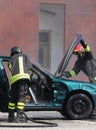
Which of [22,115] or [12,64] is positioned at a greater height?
[12,64]

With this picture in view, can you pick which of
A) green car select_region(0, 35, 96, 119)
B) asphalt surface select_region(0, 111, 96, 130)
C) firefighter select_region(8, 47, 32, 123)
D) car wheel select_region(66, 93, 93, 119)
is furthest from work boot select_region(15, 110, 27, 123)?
car wheel select_region(66, 93, 93, 119)

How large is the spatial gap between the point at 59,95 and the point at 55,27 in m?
9.43

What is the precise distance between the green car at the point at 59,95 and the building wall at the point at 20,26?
820 centimetres

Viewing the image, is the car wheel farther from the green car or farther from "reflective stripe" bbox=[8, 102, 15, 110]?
"reflective stripe" bbox=[8, 102, 15, 110]

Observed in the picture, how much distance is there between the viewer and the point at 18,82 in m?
10.7

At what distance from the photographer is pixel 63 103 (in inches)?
463

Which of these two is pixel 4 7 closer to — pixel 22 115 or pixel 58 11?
pixel 58 11

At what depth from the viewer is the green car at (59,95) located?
38.1 ft

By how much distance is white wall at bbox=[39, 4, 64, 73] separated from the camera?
20.6 meters

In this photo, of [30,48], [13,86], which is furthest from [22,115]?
[30,48]

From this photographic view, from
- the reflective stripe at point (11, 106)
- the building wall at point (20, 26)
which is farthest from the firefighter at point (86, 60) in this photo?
the building wall at point (20, 26)

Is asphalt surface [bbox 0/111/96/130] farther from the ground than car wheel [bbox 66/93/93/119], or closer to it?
closer to it

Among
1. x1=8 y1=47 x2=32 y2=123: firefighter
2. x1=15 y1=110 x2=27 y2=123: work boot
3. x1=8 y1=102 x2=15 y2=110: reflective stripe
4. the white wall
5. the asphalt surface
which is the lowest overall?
the asphalt surface

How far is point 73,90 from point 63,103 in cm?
37
